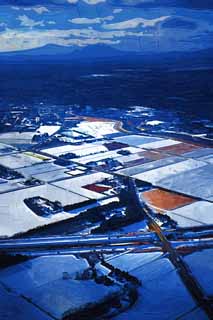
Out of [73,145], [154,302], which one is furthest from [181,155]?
[154,302]

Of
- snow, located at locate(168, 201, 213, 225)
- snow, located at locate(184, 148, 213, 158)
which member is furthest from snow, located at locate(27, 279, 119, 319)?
snow, located at locate(184, 148, 213, 158)

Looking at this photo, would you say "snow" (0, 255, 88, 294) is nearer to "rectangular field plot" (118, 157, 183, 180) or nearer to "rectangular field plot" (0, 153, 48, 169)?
"rectangular field plot" (118, 157, 183, 180)

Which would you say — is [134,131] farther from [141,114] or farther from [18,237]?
[18,237]

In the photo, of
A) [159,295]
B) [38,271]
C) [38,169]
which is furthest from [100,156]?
[159,295]

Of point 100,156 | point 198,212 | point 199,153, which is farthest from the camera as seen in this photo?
point 199,153

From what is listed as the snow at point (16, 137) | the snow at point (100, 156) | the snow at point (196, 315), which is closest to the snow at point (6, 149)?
the snow at point (16, 137)

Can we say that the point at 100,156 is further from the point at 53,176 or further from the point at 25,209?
the point at 25,209
